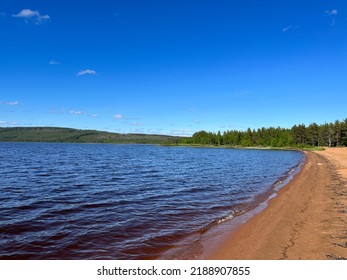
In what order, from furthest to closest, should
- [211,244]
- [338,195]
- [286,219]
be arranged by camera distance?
1. [338,195]
2. [286,219]
3. [211,244]

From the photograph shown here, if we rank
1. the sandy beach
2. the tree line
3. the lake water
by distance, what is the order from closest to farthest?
1. the sandy beach
2. the lake water
3. the tree line

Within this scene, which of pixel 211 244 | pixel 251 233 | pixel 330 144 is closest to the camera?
pixel 211 244

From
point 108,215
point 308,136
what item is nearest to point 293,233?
point 108,215

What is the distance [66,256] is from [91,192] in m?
12.8

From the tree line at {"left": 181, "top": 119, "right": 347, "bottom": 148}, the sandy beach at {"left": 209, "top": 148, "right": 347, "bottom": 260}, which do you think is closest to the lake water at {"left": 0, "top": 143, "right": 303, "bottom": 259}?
the sandy beach at {"left": 209, "top": 148, "right": 347, "bottom": 260}

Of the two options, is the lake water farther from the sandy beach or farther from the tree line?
the tree line

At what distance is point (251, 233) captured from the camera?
12.7 metres

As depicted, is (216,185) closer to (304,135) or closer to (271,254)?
(271,254)

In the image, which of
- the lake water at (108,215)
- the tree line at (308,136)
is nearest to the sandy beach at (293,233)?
the lake water at (108,215)

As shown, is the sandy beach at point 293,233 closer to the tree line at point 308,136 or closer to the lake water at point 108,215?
the lake water at point 108,215

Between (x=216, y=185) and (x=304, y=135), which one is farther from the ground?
(x=304, y=135)

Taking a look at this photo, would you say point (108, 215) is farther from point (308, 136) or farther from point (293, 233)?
point (308, 136)

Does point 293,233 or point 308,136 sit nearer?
point 293,233
